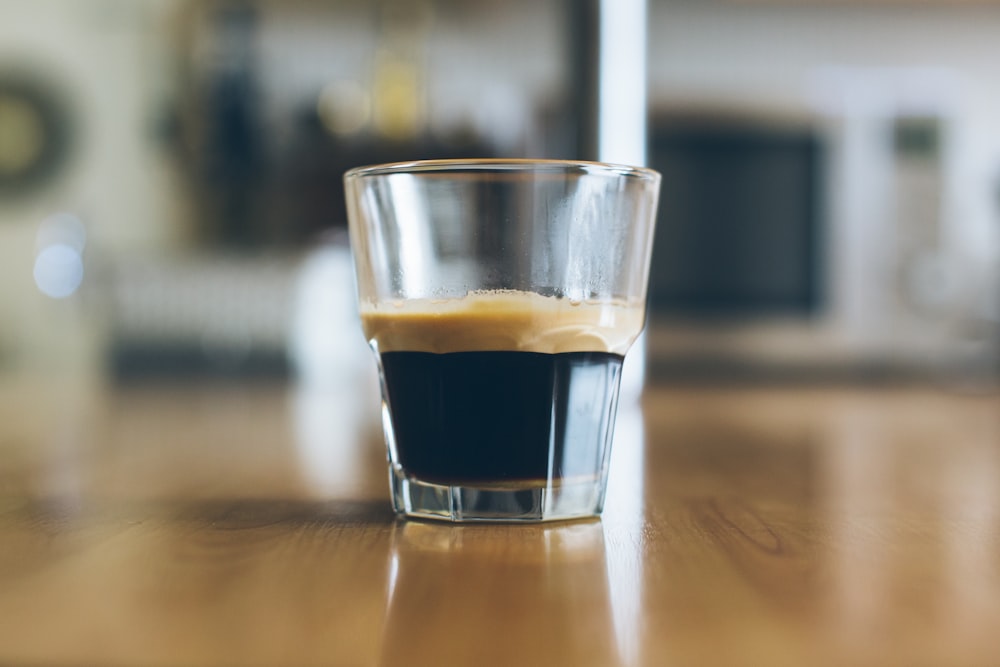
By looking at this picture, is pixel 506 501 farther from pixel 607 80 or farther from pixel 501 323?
pixel 607 80

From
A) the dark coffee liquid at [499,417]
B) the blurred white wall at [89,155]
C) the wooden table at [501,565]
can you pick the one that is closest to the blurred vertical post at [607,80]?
the wooden table at [501,565]

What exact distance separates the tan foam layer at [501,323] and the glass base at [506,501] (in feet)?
0.17

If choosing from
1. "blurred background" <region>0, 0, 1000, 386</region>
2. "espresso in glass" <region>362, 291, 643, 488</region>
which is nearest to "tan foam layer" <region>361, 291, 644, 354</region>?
"espresso in glass" <region>362, 291, 643, 488</region>

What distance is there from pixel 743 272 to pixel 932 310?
576 millimetres

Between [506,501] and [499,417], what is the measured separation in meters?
0.03

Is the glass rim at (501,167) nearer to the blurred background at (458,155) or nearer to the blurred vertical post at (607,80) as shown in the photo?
the blurred vertical post at (607,80)

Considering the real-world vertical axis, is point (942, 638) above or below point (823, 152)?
below

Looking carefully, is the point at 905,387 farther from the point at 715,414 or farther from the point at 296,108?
the point at 296,108

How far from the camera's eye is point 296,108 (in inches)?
113

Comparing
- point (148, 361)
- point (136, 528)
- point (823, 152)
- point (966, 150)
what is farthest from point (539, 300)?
point (966, 150)

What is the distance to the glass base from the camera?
36cm

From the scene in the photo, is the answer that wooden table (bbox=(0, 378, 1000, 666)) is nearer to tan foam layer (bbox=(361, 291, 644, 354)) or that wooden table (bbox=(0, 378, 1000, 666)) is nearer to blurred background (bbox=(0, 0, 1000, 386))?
tan foam layer (bbox=(361, 291, 644, 354))

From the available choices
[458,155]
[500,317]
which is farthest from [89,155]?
[500,317]

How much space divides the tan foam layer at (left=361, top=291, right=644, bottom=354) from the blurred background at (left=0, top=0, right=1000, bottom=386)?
1.72m
